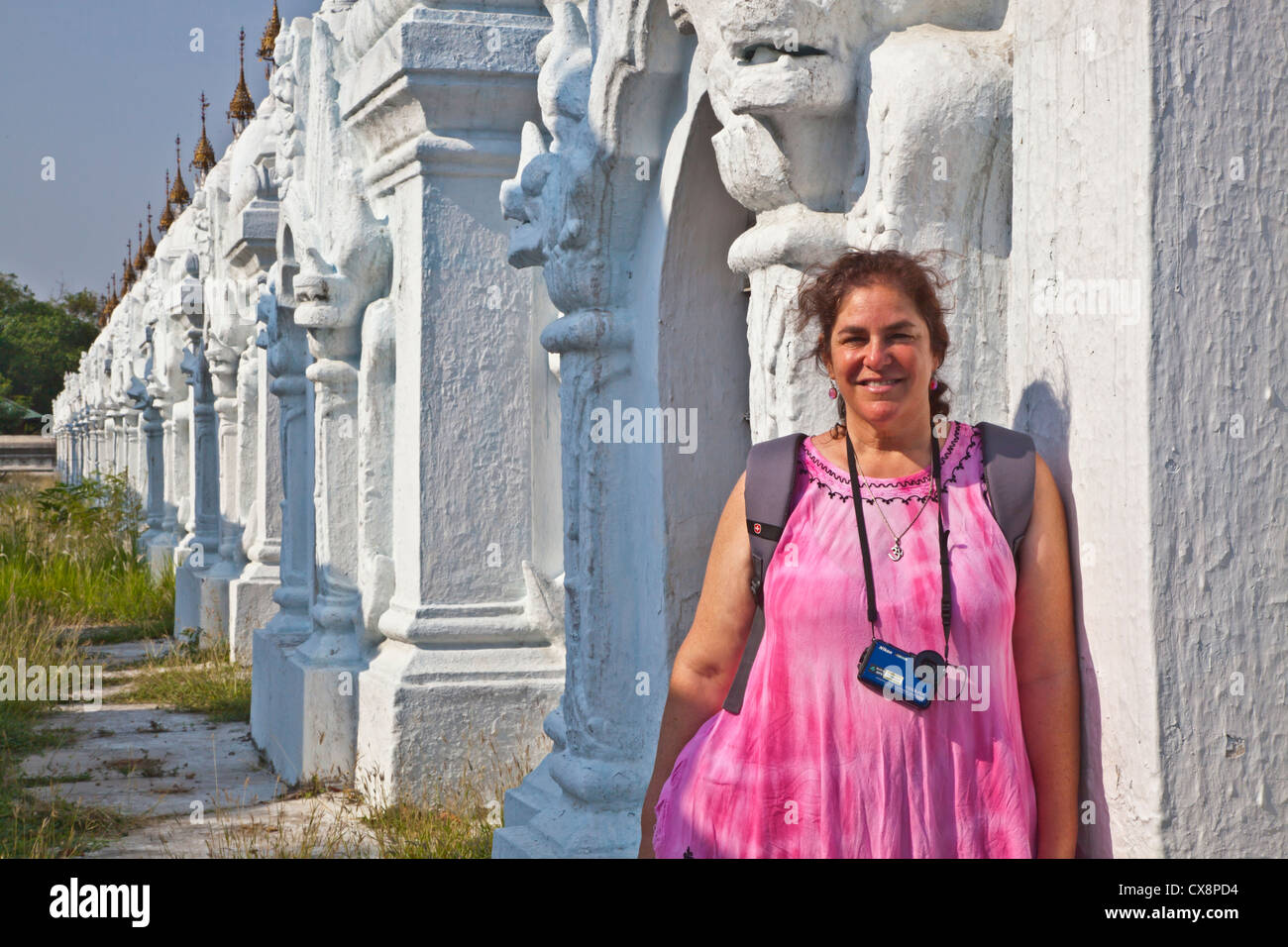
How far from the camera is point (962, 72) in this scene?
280 cm

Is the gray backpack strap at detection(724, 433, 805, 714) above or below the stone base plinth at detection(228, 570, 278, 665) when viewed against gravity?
above

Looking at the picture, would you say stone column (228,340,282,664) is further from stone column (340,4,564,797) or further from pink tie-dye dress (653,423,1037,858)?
pink tie-dye dress (653,423,1037,858)

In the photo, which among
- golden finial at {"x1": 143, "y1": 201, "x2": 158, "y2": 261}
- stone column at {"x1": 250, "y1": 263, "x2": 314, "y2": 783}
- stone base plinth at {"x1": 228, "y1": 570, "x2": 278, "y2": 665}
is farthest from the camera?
golden finial at {"x1": 143, "y1": 201, "x2": 158, "y2": 261}

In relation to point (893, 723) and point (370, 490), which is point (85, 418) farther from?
point (893, 723)

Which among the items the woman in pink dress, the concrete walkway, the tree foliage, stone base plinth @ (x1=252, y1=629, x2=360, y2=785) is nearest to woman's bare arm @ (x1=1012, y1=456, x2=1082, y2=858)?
the woman in pink dress

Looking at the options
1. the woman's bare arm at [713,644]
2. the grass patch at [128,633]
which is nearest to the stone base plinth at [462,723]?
the woman's bare arm at [713,644]

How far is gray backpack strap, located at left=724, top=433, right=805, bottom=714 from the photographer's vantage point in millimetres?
2438

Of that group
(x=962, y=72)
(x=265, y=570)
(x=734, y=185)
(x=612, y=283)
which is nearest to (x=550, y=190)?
(x=612, y=283)

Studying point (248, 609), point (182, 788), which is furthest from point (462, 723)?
point (248, 609)

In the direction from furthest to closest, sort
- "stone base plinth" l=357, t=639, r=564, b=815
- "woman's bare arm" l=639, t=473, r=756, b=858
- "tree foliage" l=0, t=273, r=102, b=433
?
"tree foliage" l=0, t=273, r=102, b=433, "stone base plinth" l=357, t=639, r=564, b=815, "woman's bare arm" l=639, t=473, r=756, b=858

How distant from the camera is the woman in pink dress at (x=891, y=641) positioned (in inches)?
91.1

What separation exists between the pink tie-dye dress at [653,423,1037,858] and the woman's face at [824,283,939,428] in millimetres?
123

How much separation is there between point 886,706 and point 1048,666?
0.32m

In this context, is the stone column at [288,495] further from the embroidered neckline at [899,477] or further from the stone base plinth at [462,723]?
the embroidered neckline at [899,477]
